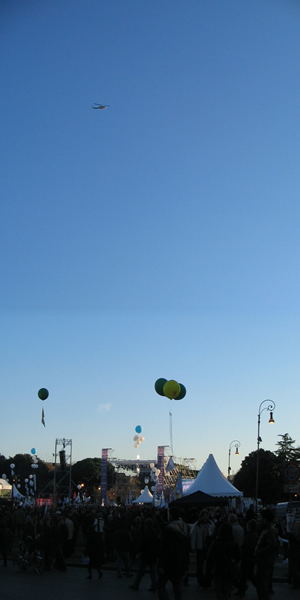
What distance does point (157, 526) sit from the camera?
14781 millimetres

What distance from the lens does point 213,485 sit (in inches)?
971

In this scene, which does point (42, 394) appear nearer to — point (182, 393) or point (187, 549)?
point (182, 393)

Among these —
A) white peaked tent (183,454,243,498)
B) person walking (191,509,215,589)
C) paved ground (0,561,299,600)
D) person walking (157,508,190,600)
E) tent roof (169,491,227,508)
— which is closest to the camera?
person walking (157,508,190,600)

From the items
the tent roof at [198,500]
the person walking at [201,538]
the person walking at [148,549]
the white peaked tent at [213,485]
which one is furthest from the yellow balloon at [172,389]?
the person walking at [148,549]

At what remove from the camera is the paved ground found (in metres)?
11.4

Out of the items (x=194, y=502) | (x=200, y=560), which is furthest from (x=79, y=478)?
(x=200, y=560)

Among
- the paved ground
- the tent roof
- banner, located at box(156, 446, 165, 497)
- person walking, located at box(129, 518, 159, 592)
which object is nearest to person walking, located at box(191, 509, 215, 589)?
the paved ground

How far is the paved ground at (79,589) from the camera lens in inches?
447

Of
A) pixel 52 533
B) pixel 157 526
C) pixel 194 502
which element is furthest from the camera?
pixel 194 502

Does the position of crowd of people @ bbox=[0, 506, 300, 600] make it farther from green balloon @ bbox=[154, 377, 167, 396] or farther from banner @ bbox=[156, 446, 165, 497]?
banner @ bbox=[156, 446, 165, 497]

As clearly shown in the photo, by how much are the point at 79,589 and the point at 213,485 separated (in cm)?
1298

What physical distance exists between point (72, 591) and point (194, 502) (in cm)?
1004

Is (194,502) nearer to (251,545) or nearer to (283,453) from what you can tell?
(251,545)

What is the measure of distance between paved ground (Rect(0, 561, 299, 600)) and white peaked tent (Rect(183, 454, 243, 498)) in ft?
29.3
